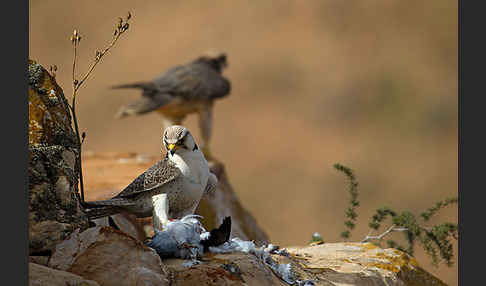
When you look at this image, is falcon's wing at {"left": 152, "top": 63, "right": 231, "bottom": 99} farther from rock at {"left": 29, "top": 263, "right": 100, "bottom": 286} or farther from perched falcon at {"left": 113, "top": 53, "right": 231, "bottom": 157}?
rock at {"left": 29, "top": 263, "right": 100, "bottom": 286}

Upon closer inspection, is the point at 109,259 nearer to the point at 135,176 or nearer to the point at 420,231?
the point at 420,231

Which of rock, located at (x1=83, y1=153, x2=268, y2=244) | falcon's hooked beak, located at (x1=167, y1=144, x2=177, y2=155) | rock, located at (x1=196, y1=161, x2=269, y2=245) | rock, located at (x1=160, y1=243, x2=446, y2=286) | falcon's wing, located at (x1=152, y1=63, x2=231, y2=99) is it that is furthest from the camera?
falcon's wing, located at (x1=152, y1=63, x2=231, y2=99)

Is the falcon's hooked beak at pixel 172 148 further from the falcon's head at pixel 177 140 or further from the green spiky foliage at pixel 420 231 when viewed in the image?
the green spiky foliage at pixel 420 231

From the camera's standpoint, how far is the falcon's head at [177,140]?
3.84 m

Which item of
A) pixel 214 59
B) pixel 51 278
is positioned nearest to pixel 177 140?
pixel 51 278

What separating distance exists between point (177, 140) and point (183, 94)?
6.11m

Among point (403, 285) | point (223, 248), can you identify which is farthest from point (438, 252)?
point (223, 248)

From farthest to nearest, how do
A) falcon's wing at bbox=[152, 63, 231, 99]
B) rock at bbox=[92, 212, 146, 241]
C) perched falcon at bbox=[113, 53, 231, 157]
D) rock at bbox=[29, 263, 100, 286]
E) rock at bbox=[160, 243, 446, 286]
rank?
falcon's wing at bbox=[152, 63, 231, 99], perched falcon at bbox=[113, 53, 231, 157], rock at bbox=[92, 212, 146, 241], rock at bbox=[160, 243, 446, 286], rock at bbox=[29, 263, 100, 286]

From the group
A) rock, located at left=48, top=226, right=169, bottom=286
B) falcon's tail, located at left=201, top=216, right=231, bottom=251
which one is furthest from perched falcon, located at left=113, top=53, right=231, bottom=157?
rock, located at left=48, top=226, right=169, bottom=286

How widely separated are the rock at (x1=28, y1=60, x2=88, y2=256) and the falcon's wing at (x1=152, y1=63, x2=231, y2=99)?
241 inches

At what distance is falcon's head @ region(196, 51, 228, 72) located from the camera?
11062 millimetres

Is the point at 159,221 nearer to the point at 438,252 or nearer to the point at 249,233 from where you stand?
the point at 438,252

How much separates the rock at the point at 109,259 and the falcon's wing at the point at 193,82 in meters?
6.61

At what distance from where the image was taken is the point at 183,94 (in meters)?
9.87
